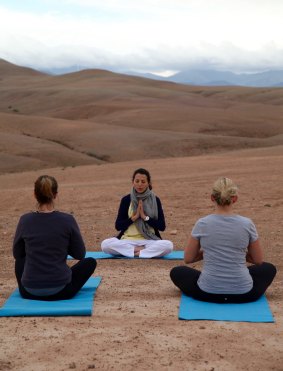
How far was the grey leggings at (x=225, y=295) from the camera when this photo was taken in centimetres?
586

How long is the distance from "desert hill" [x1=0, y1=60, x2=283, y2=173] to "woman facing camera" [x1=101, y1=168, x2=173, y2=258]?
19.0 m

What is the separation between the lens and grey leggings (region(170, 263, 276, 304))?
586cm

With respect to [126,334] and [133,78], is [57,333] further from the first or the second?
[133,78]

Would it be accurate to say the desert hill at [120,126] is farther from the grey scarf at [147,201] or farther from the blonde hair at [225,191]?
the blonde hair at [225,191]

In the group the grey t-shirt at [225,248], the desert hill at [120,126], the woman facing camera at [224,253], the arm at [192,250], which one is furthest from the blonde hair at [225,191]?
the desert hill at [120,126]

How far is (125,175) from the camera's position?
20.1 meters

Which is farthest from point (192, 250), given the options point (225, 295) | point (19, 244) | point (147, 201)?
Result: point (147, 201)

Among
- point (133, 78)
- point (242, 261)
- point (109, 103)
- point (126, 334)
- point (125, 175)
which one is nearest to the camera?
point (126, 334)

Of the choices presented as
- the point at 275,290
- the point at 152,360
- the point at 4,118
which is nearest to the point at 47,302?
the point at 152,360

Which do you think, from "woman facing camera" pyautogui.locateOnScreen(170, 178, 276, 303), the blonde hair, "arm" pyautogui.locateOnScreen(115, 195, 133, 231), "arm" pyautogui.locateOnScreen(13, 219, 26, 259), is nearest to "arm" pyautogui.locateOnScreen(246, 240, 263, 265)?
"woman facing camera" pyautogui.locateOnScreen(170, 178, 276, 303)

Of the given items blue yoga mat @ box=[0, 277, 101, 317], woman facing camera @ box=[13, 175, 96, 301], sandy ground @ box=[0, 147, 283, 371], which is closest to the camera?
sandy ground @ box=[0, 147, 283, 371]

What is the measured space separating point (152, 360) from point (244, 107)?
62.5m

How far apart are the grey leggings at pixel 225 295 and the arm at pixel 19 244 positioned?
1.40m

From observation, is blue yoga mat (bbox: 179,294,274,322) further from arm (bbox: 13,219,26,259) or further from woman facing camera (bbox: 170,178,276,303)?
arm (bbox: 13,219,26,259)
